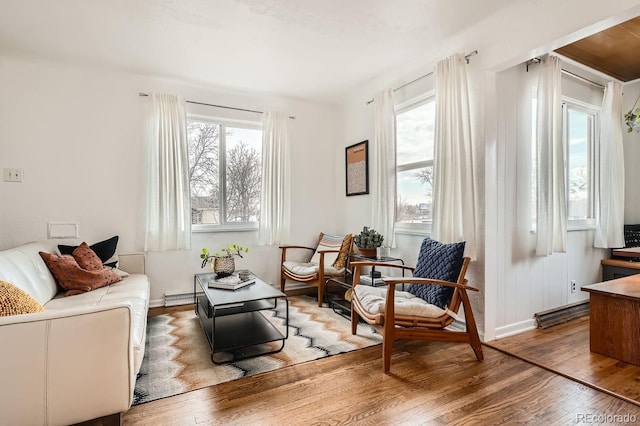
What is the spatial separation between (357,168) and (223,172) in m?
1.66

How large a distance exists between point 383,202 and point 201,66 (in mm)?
2351

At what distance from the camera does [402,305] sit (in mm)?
2225

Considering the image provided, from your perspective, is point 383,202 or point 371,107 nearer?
point 383,202

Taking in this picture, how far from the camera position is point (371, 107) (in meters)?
3.95

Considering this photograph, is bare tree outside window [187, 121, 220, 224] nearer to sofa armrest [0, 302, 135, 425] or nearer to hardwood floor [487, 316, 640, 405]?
sofa armrest [0, 302, 135, 425]

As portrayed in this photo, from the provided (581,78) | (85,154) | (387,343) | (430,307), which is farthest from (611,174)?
(85,154)

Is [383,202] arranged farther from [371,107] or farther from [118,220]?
[118,220]

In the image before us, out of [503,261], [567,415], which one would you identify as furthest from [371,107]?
[567,415]

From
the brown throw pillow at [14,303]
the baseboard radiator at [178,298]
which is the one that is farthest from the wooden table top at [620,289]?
the baseboard radiator at [178,298]

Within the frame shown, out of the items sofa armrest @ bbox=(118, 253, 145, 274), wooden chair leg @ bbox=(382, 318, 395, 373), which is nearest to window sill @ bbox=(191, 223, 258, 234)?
sofa armrest @ bbox=(118, 253, 145, 274)

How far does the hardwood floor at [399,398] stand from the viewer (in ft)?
5.45

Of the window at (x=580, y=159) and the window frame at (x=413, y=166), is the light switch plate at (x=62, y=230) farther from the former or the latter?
the window at (x=580, y=159)

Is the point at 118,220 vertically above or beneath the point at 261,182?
beneath

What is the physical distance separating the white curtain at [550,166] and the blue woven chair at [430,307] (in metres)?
1.01
